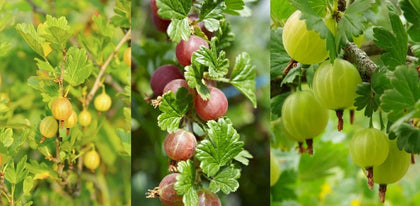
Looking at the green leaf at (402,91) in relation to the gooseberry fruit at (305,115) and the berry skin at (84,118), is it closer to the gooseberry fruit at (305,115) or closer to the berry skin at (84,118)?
the gooseberry fruit at (305,115)

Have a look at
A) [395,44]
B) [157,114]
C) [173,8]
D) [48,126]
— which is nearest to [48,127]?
[48,126]

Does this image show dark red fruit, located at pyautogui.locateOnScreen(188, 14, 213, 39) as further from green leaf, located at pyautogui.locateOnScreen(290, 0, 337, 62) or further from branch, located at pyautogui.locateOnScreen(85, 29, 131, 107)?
branch, located at pyautogui.locateOnScreen(85, 29, 131, 107)

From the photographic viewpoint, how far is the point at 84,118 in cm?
53

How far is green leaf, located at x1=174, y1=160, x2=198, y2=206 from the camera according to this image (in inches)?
12.3

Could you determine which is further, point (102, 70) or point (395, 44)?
point (102, 70)

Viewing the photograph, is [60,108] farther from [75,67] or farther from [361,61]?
[361,61]

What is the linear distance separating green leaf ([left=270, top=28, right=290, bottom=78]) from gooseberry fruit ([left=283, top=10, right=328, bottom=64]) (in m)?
0.07

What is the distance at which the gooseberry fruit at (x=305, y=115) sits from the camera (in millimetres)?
410

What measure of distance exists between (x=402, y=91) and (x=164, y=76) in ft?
0.55

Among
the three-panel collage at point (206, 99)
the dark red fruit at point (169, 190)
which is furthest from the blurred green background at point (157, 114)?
the dark red fruit at point (169, 190)

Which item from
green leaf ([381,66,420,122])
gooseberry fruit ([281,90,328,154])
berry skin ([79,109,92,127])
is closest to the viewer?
green leaf ([381,66,420,122])

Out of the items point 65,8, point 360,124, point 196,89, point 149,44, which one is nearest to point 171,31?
point 196,89

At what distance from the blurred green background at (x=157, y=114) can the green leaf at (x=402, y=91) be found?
145 mm

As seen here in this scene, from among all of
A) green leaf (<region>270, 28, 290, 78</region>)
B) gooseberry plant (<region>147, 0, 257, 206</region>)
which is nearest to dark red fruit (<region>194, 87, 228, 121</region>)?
gooseberry plant (<region>147, 0, 257, 206</region>)
